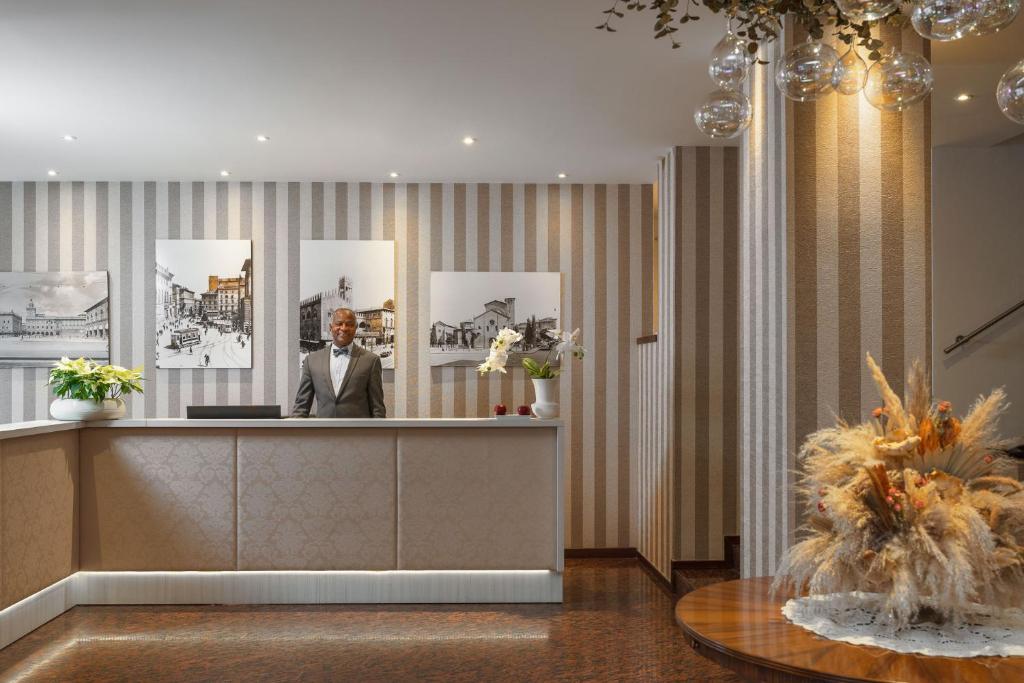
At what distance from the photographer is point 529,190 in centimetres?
784

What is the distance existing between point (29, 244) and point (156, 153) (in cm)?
184

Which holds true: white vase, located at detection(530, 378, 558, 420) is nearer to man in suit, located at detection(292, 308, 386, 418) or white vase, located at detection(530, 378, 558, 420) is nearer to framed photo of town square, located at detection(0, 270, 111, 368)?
man in suit, located at detection(292, 308, 386, 418)

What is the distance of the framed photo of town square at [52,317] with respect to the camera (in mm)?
7691

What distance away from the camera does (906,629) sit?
2.08m

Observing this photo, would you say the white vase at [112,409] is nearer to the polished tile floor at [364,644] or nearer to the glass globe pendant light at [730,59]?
the polished tile floor at [364,644]

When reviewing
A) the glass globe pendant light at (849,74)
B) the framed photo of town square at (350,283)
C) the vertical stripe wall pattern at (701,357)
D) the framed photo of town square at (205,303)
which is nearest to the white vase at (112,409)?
the framed photo of town square at (205,303)

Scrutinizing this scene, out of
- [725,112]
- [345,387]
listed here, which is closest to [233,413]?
[345,387]

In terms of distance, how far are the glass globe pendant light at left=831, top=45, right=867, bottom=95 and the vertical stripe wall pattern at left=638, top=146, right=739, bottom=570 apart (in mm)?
4031

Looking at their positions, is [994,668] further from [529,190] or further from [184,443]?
[529,190]

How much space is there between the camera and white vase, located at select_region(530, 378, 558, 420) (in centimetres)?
578

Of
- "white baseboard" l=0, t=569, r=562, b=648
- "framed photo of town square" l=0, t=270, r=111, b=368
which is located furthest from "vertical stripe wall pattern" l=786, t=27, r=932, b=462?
"framed photo of town square" l=0, t=270, r=111, b=368

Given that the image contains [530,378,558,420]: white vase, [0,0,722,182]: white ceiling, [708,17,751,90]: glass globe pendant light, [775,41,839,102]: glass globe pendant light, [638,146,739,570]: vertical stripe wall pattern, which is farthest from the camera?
[638,146,739,570]: vertical stripe wall pattern

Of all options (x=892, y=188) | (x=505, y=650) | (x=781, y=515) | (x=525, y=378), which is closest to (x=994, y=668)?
(x=781, y=515)

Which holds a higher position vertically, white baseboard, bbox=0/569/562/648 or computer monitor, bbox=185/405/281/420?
computer monitor, bbox=185/405/281/420
